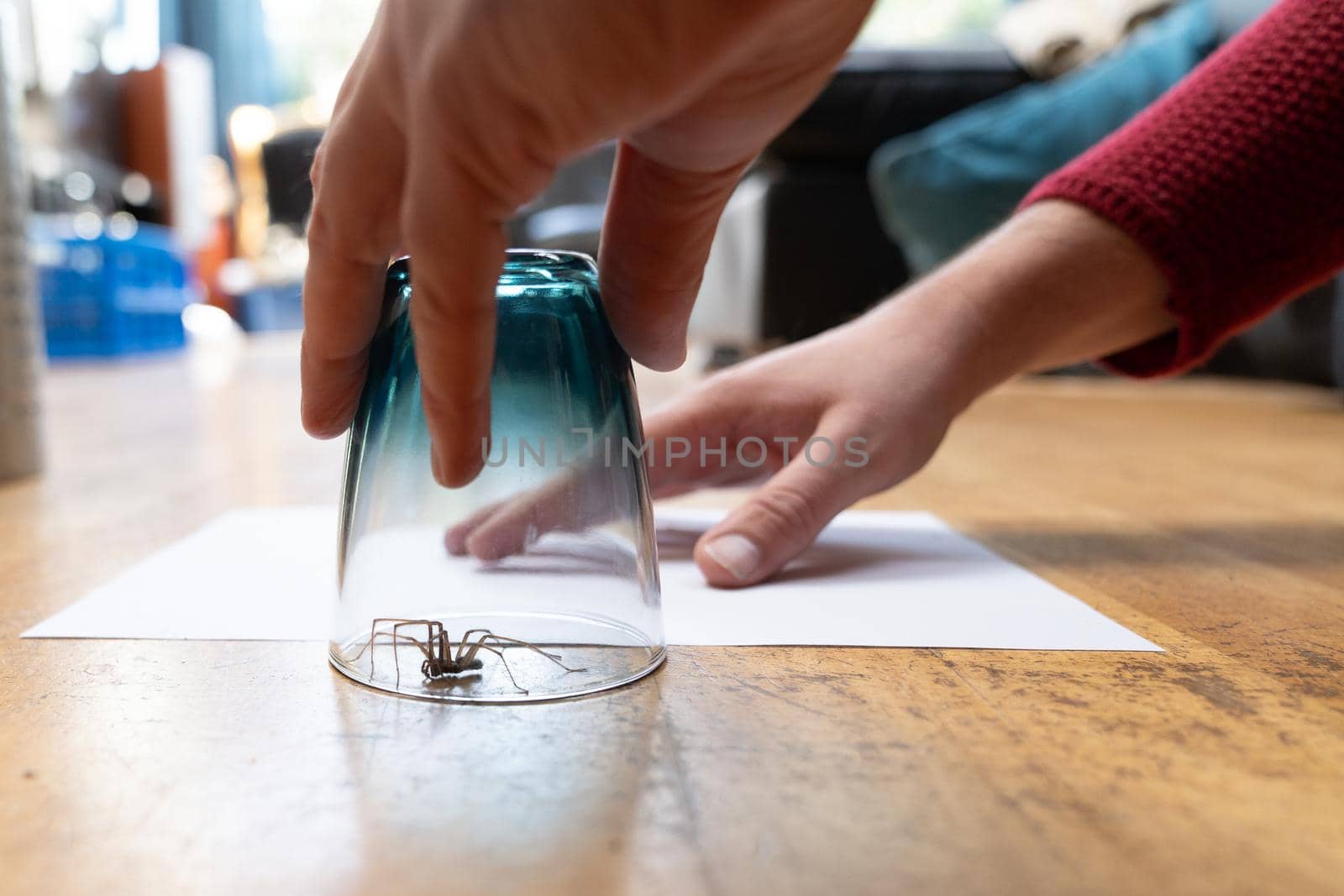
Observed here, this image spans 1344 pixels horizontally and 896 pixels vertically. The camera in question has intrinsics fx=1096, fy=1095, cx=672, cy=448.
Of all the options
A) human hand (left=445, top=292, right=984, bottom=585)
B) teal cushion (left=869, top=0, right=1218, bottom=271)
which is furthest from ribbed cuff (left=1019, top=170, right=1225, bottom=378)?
teal cushion (left=869, top=0, right=1218, bottom=271)

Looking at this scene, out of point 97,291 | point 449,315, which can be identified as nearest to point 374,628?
point 449,315

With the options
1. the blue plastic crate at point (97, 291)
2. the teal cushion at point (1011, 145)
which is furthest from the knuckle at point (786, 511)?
the blue plastic crate at point (97, 291)

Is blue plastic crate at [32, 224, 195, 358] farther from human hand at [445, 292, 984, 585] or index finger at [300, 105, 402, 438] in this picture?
index finger at [300, 105, 402, 438]

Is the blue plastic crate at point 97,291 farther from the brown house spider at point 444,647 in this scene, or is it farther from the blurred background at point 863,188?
the brown house spider at point 444,647

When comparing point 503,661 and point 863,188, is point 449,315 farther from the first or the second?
point 863,188

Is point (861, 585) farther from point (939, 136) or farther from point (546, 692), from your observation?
point (939, 136)

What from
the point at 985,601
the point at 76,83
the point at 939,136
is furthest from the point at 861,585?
the point at 76,83
